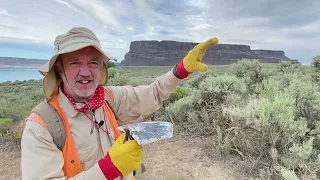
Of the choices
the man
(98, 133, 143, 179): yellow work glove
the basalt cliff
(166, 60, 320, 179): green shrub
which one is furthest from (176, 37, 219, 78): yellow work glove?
the basalt cliff

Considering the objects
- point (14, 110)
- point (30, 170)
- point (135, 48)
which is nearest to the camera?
point (30, 170)

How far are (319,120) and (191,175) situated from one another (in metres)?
2.56

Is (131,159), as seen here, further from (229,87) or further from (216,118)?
(229,87)

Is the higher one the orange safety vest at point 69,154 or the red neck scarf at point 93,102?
the red neck scarf at point 93,102

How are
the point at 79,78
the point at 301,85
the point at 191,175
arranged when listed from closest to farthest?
the point at 79,78 → the point at 191,175 → the point at 301,85

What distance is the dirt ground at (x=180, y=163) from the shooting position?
4.19 metres

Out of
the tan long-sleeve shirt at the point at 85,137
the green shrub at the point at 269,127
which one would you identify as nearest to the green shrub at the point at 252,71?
the green shrub at the point at 269,127

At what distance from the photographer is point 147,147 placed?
5383 millimetres

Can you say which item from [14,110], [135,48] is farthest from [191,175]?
[135,48]

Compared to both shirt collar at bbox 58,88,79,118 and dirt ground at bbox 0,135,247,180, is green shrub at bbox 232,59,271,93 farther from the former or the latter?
shirt collar at bbox 58,88,79,118

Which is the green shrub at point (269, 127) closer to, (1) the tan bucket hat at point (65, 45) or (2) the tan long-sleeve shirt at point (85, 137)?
(2) the tan long-sleeve shirt at point (85, 137)

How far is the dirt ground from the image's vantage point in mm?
4188

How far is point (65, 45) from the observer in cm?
179

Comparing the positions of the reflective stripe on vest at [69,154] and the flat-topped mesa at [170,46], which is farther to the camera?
the flat-topped mesa at [170,46]
